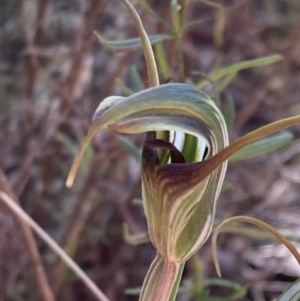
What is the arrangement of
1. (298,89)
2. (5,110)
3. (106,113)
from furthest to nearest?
1. (298,89)
2. (5,110)
3. (106,113)

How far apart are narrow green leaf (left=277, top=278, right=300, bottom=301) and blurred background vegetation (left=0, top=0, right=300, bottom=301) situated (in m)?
0.38

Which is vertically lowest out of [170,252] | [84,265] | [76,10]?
[84,265]

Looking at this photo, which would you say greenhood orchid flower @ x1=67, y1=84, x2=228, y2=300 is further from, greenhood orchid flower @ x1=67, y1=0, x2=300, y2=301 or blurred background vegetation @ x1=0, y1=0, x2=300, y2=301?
blurred background vegetation @ x1=0, y1=0, x2=300, y2=301

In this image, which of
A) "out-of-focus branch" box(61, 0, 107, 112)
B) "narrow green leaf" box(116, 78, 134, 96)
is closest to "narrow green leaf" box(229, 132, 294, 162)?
"narrow green leaf" box(116, 78, 134, 96)

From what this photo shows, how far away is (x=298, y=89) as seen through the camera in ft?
3.36

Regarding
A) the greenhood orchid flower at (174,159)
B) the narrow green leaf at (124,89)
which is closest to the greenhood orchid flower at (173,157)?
the greenhood orchid flower at (174,159)

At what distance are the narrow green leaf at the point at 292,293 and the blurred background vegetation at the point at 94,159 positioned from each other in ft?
1.24

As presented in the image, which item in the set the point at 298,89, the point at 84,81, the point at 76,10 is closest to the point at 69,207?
the point at 84,81

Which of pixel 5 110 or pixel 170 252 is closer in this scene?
pixel 170 252

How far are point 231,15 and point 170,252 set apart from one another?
68cm

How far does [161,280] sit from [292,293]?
0.17 ft

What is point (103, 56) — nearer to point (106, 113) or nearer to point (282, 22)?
point (282, 22)

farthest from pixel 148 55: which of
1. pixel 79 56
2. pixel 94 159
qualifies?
pixel 94 159

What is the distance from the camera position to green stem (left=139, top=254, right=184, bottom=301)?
24cm
